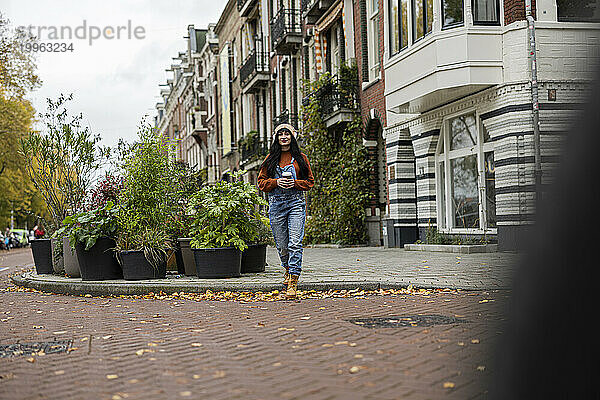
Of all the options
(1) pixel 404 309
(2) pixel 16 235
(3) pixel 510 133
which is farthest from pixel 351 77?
(2) pixel 16 235

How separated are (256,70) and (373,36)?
15027 millimetres

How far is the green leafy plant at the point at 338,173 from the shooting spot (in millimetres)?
21938

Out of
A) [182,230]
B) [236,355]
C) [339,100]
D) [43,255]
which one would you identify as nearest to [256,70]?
[339,100]

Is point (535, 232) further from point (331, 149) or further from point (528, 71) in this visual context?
point (331, 149)

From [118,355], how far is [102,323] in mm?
2040

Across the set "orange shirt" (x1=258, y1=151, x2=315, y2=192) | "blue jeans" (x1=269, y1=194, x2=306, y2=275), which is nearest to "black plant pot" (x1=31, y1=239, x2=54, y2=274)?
"orange shirt" (x1=258, y1=151, x2=315, y2=192)

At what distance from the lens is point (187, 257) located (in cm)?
1150

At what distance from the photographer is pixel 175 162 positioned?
1242 cm

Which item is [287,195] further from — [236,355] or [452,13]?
[452,13]

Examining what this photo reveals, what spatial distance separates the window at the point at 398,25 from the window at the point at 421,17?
1.69ft

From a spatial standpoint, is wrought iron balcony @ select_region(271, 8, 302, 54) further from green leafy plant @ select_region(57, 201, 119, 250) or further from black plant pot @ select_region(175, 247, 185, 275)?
green leafy plant @ select_region(57, 201, 119, 250)

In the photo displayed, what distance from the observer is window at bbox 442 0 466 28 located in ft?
49.9

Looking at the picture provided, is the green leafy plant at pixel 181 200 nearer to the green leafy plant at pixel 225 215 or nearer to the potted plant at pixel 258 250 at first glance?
the green leafy plant at pixel 225 215

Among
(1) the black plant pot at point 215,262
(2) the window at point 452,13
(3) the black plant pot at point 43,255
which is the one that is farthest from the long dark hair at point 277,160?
(2) the window at point 452,13
